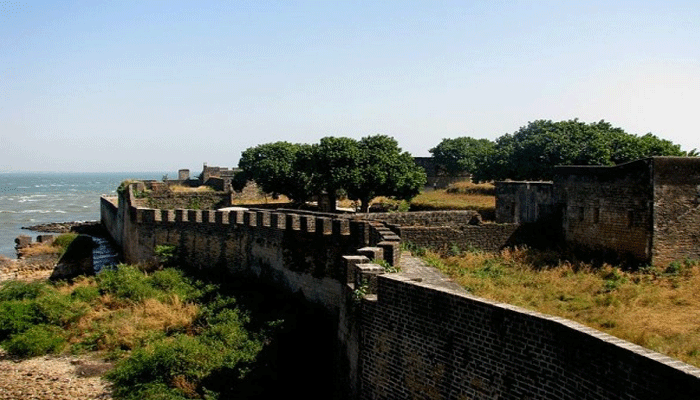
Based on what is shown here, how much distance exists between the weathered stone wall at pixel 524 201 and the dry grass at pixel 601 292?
3.66 m

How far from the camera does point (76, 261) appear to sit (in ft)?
101

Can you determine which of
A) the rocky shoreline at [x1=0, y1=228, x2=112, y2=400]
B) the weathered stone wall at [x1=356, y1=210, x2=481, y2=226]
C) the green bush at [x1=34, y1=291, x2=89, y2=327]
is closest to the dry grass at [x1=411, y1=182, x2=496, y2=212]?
the weathered stone wall at [x1=356, y1=210, x2=481, y2=226]

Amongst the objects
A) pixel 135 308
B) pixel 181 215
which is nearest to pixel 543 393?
pixel 135 308

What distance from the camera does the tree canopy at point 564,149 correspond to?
1232 inches

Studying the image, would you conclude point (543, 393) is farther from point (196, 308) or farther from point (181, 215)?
point (181, 215)

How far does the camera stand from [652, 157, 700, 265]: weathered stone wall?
16312 mm

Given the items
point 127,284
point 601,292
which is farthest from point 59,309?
point 601,292

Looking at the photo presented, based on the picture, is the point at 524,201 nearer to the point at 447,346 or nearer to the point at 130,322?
the point at 130,322

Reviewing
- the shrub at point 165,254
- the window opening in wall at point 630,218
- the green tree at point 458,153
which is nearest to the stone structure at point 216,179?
the green tree at point 458,153

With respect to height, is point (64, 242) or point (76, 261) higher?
point (64, 242)

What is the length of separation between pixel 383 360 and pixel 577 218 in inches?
427

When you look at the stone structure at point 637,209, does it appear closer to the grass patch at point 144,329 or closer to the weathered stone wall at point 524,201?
the weathered stone wall at point 524,201

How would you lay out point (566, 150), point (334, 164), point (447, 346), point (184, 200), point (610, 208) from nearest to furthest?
point (447, 346)
point (610, 208)
point (566, 150)
point (184, 200)
point (334, 164)

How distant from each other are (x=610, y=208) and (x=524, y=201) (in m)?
6.68
